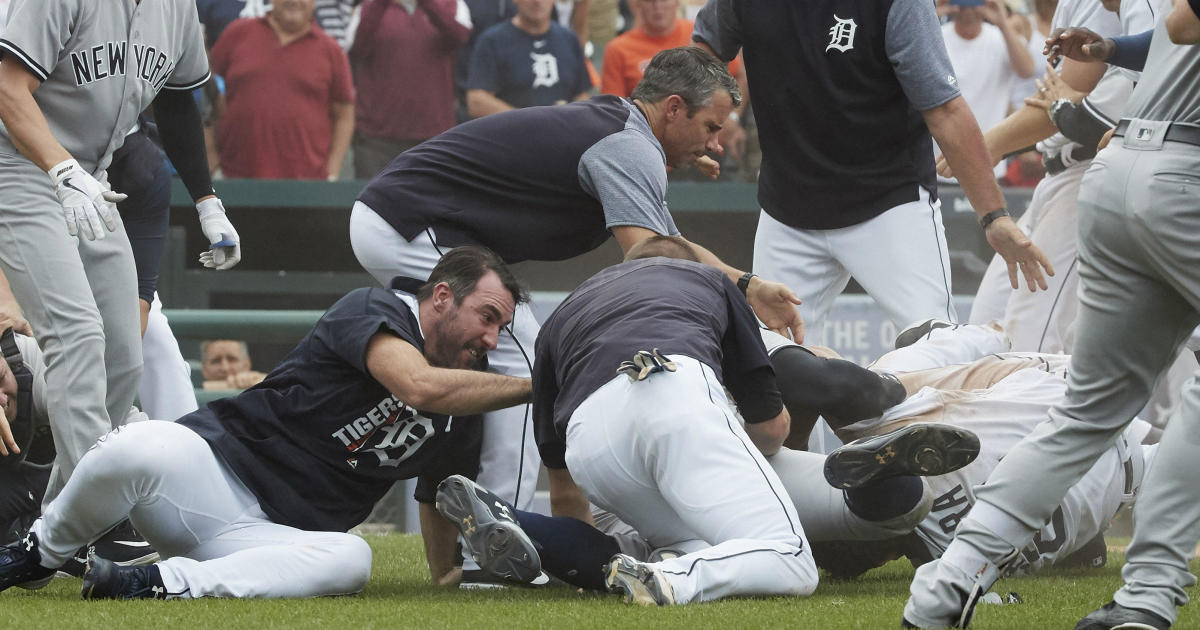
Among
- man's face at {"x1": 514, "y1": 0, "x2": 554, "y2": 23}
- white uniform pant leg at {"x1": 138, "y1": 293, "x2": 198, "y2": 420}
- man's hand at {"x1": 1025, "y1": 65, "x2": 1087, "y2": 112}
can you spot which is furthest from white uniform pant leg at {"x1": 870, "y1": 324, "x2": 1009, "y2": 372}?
man's face at {"x1": 514, "y1": 0, "x2": 554, "y2": 23}

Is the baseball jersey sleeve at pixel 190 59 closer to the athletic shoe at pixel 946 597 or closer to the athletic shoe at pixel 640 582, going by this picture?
the athletic shoe at pixel 640 582

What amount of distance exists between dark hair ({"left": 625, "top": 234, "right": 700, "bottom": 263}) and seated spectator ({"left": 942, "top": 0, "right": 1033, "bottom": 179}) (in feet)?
16.5

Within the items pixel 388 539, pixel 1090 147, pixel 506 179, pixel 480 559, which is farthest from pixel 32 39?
pixel 1090 147

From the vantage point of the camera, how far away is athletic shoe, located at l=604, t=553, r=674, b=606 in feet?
10.6

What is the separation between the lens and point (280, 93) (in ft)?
26.5

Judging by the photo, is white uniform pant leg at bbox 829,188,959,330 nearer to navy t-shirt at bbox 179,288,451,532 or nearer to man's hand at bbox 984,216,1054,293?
man's hand at bbox 984,216,1054,293

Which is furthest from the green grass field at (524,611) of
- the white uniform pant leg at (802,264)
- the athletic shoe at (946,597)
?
the white uniform pant leg at (802,264)

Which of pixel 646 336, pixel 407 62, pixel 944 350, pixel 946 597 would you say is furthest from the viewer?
pixel 407 62

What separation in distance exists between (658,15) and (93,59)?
4402mm

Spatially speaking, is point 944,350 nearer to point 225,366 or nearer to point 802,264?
point 802,264

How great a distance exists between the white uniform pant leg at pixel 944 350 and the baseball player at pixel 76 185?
238 centimetres

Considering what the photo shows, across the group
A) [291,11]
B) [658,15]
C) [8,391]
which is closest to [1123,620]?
[8,391]

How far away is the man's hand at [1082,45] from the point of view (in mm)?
3223

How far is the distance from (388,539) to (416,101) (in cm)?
297
